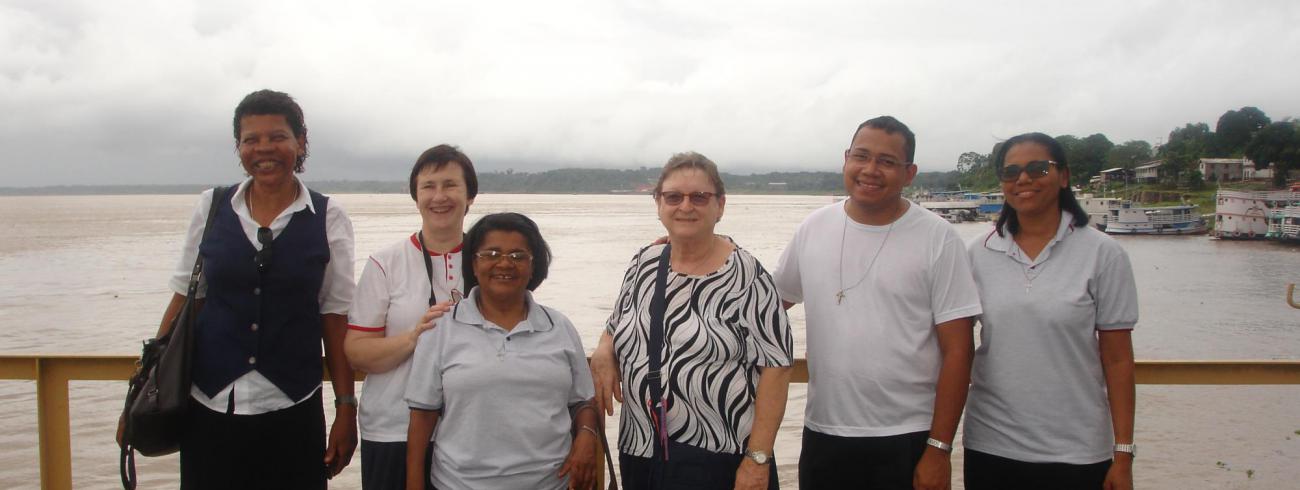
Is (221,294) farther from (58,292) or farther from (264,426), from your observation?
(58,292)

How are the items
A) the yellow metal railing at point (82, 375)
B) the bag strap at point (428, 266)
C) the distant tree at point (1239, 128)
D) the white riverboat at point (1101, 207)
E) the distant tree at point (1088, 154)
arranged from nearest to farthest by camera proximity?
the bag strap at point (428, 266) → the yellow metal railing at point (82, 375) → the white riverboat at point (1101, 207) → the distant tree at point (1239, 128) → the distant tree at point (1088, 154)

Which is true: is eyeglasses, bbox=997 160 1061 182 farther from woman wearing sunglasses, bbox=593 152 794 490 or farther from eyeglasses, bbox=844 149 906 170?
woman wearing sunglasses, bbox=593 152 794 490

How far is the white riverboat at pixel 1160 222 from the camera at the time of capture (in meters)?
56.6

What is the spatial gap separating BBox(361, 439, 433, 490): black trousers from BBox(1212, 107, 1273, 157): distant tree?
104m

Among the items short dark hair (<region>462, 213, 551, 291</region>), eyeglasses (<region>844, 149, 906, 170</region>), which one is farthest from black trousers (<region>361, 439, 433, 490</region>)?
eyeglasses (<region>844, 149, 906, 170</region>)

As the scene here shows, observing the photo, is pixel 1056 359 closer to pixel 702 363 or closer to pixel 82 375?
pixel 702 363

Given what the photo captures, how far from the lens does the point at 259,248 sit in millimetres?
2891

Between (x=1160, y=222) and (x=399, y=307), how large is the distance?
215ft

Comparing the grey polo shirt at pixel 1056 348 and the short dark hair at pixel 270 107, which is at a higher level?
the short dark hair at pixel 270 107

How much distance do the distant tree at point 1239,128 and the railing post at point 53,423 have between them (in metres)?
105

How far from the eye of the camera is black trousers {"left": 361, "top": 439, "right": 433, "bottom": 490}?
2.85 metres

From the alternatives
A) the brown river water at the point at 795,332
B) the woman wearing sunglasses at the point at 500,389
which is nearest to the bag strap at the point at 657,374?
the woman wearing sunglasses at the point at 500,389

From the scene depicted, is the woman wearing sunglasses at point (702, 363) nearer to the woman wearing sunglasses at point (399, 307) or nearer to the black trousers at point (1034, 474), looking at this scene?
the woman wearing sunglasses at point (399, 307)

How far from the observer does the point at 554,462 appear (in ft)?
8.90
